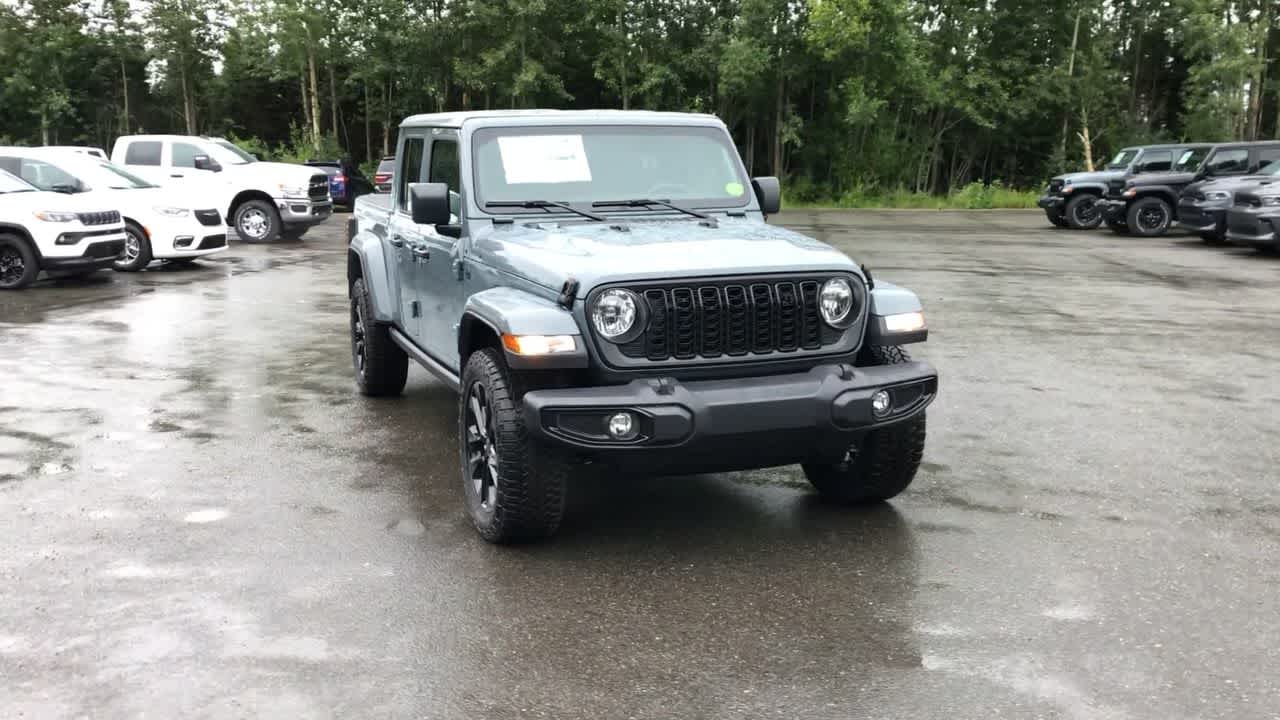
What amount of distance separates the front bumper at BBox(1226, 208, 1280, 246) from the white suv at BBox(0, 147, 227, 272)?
15.7 metres

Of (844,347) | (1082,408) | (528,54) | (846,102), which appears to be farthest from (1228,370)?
(528,54)

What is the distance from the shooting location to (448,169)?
6.78m

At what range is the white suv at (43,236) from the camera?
1537 centimetres

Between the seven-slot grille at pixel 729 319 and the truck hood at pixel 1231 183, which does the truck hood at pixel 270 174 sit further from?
the seven-slot grille at pixel 729 319

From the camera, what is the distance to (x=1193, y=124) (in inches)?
1757

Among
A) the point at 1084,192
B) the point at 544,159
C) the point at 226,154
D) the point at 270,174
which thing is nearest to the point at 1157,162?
the point at 1084,192

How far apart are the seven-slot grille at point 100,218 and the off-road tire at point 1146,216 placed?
18.6 metres

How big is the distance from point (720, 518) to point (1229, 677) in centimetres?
239

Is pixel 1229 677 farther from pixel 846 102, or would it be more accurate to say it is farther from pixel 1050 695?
pixel 846 102

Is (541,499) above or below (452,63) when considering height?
below

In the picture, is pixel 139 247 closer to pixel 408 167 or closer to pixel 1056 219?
pixel 408 167

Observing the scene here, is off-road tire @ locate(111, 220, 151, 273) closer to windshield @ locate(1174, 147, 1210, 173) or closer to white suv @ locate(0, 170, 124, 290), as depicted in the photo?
white suv @ locate(0, 170, 124, 290)

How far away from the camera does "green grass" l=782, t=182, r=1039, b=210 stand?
1538 inches

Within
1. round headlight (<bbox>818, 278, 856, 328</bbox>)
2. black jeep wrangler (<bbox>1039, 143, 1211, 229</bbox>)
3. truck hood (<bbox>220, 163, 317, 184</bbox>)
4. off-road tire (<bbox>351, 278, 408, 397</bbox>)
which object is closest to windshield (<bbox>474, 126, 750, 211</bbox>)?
round headlight (<bbox>818, 278, 856, 328</bbox>)
